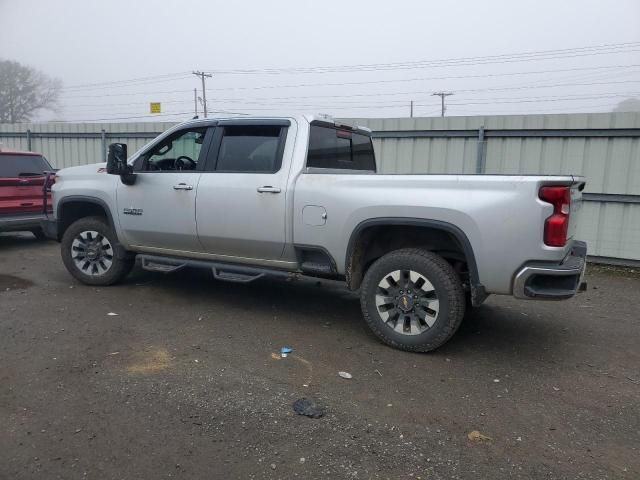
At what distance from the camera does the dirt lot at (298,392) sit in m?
2.73

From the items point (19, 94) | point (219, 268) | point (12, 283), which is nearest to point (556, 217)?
point (219, 268)

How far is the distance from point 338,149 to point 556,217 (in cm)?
244

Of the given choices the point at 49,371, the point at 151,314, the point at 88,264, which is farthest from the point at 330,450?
the point at 88,264

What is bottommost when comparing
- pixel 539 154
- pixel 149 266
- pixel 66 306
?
pixel 66 306

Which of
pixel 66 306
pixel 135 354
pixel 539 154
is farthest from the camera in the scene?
pixel 539 154

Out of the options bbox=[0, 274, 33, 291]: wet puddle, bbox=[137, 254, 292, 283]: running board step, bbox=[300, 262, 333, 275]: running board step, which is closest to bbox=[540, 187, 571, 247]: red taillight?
bbox=[300, 262, 333, 275]: running board step

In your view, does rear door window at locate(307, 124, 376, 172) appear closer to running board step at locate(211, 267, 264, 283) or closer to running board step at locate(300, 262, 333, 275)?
running board step at locate(300, 262, 333, 275)

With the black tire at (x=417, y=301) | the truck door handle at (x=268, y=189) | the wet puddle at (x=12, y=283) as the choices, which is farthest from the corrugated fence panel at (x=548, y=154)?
the wet puddle at (x=12, y=283)

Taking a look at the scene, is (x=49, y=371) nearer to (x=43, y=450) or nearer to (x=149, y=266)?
(x=43, y=450)

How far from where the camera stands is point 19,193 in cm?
828

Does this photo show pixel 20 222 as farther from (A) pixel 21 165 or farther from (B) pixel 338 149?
(B) pixel 338 149

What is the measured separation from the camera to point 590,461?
277 centimetres

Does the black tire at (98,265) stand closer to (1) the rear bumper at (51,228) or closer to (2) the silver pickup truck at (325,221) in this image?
(2) the silver pickup truck at (325,221)

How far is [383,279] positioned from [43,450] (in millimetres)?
2661
